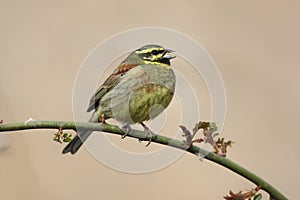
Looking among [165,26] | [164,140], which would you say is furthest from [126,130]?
[165,26]

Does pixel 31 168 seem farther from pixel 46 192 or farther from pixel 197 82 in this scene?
pixel 197 82

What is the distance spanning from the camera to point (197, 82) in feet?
2.95

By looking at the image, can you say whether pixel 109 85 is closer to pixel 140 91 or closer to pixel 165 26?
pixel 140 91

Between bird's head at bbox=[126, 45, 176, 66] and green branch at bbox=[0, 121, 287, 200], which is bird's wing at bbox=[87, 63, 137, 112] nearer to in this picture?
bird's head at bbox=[126, 45, 176, 66]

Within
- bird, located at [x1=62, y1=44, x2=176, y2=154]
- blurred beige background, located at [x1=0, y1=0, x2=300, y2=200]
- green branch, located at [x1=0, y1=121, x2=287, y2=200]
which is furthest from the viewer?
blurred beige background, located at [x1=0, y1=0, x2=300, y2=200]

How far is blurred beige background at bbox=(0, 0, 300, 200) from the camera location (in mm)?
1208

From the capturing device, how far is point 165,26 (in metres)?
1.25

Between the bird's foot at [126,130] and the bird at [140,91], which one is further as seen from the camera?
the bird at [140,91]

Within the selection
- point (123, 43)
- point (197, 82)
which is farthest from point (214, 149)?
point (197, 82)

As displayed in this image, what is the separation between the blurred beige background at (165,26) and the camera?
1208mm

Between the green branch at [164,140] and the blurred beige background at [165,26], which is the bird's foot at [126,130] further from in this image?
the blurred beige background at [165,26]

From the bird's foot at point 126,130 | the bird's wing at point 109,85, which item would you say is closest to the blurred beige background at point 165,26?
the bird's wing at point 109,85

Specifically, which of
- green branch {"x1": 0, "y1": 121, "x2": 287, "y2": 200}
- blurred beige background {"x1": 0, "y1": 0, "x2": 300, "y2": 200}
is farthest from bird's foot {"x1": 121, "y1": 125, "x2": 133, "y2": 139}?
blurred beige background {"x1": 0, "y1": 0, "x2": 300, "y2": 200}

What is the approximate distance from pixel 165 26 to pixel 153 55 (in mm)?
735
